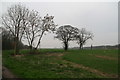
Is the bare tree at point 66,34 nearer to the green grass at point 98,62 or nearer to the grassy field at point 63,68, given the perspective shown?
the green grass at point 98,62

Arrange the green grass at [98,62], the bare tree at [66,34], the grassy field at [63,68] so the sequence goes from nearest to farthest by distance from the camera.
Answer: the grassy field at [63,68] → the green grass at [98,62] → the bare tree at [66,34]

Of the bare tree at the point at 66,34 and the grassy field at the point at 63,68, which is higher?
the bare tree at the point at 66,34

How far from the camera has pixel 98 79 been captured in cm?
1377

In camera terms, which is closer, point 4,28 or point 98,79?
point 98,79

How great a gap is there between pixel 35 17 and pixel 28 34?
5.26 m

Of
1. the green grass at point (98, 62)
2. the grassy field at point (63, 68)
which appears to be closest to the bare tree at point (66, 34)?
the green grass at point (98, 62)

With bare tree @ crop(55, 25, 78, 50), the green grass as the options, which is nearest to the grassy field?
the green grass

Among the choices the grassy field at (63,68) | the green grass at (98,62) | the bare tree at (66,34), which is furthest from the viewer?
the bare tree at (66,34)

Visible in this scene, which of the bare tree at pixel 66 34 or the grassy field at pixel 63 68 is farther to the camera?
the bare tree at pixel 66 34

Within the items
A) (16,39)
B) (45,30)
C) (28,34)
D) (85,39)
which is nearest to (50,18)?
(45,30)

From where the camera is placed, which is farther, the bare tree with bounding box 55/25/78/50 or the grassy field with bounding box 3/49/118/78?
the bare tree with bounding box 55/25/78/50

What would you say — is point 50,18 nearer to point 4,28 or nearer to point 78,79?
point 4,28

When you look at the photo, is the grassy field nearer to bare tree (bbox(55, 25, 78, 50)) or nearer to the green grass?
the green grass

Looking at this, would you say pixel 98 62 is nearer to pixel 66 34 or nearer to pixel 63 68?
pixel 63 68
